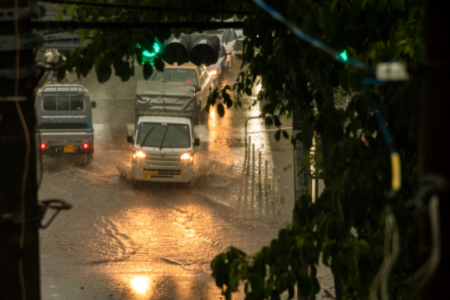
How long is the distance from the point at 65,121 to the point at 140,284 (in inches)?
377

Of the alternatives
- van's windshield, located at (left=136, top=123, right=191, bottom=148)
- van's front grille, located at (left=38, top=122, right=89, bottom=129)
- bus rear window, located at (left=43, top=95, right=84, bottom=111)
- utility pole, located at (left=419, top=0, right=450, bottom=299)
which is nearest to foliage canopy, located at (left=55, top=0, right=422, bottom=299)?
utility pole, located at (left=419, top=0, right=450, bottom=299)

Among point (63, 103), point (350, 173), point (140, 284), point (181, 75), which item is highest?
point (181, 75)

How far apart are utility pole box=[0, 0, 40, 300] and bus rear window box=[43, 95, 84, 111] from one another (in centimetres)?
1643

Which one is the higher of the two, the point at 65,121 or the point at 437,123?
the point at 65,121

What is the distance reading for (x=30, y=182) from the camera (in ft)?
11.1

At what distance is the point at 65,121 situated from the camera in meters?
19.0

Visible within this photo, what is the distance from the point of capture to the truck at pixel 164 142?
55.0ft

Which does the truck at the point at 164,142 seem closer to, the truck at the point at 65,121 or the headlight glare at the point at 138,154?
the headlight glare at the point at 138,154

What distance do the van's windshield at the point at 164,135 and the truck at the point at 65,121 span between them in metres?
2.55

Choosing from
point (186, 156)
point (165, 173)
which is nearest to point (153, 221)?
point (165, 173)

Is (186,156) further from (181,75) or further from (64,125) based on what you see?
(181,75)

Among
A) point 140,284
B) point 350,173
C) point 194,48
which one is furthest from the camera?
point 140,284

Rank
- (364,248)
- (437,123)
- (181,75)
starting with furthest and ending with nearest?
(181,75), (364,248), (437,123)

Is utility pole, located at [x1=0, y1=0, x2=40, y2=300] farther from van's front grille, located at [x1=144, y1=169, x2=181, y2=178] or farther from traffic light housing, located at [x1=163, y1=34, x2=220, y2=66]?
van's front grille, located at [x1=144, y1=169, x2=181, y2=178]
